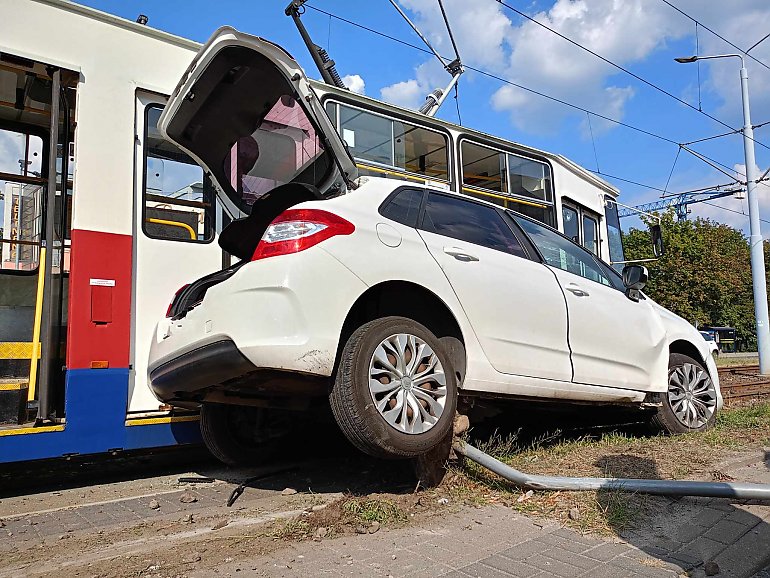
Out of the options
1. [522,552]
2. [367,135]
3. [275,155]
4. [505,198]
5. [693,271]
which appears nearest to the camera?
[522,552]

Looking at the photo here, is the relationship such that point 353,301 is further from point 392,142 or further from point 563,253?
point 392,142

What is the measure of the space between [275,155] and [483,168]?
2775mm

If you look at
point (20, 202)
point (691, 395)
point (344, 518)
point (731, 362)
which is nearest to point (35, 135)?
point (20, 202)

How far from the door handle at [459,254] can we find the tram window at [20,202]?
4.02 metres

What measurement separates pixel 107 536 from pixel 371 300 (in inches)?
78.4

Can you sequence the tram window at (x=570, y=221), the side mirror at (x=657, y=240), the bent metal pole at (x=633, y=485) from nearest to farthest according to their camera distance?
the bent metal pole at (x=633, y=485), the tram window at (x=570, y=221), the side mirror at (x=657, y=240)

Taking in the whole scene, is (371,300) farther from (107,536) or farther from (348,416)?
(107,536)

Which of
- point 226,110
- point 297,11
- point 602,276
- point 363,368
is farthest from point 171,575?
point 297,11

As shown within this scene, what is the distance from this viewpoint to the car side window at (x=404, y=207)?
4117 millimetres

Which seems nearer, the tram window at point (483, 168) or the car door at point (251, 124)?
the car door at point (251, 124)

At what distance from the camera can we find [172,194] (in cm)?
539

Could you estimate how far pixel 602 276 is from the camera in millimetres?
5719

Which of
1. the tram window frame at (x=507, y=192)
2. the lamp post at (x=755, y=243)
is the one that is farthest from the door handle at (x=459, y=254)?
the lamp post at (x=755, y=243)

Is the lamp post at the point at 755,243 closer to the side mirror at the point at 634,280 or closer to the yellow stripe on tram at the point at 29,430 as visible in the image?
the side mirror at the point at 634,280
